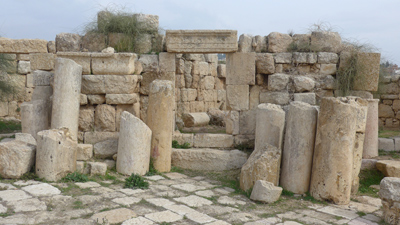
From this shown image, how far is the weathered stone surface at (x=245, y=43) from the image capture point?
27.9ft

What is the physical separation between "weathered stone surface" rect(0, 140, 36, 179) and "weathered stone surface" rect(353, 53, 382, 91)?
22.9 ft

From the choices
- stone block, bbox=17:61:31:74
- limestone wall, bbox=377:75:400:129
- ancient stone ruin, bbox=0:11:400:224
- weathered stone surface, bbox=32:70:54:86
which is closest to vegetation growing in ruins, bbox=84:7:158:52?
ancient stone ruin, bbox=0:11:400:224

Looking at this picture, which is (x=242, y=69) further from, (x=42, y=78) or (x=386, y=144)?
(x=42, y=78)

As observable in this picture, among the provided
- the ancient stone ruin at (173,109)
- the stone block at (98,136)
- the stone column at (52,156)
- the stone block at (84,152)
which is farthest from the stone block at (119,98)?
the stone column at (52,156)

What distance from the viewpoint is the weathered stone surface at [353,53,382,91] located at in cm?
827

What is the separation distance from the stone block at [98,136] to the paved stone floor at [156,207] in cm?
175

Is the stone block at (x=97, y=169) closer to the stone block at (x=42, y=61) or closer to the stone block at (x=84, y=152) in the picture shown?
the stone block at (x=84, y=152)

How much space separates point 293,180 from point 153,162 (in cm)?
290

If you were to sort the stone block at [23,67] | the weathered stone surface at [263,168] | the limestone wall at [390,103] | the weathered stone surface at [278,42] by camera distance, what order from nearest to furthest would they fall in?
the weathered stone surface at [263,168] → the weathered stone surface at [278,42] → the limestone wall at [390,103] → the stone block at [23,67]

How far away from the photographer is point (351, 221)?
5.33 metres

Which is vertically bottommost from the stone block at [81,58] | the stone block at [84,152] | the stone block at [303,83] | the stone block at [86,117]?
the stone block at [84,152]

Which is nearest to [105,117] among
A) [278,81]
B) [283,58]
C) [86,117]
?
[86,117]

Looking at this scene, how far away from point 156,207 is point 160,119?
2.55m

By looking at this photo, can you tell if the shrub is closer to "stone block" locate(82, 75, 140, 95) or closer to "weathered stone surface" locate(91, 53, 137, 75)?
"stone block" locate(82, 75, 140, 95)
